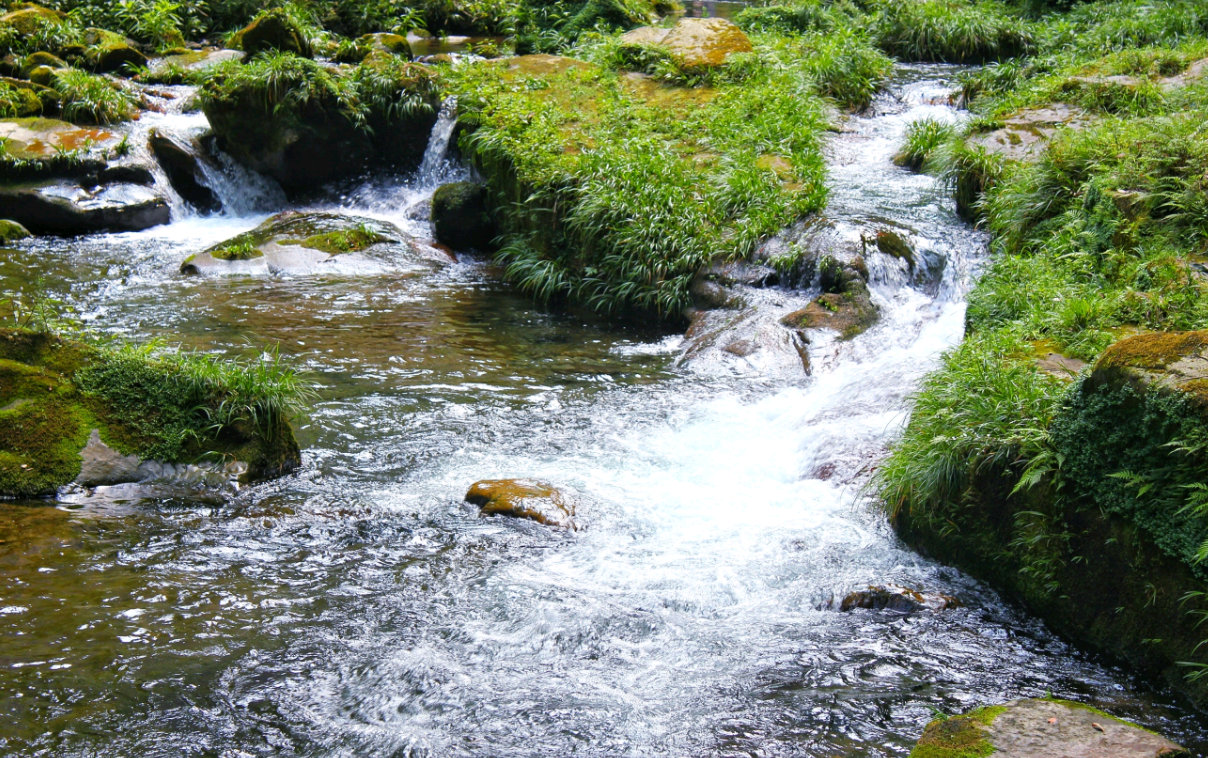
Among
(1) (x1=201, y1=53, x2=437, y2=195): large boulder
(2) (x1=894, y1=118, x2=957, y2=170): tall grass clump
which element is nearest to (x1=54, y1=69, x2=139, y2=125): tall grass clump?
(1) (x1=201, y1=53, x2=437, y2=195): large boulder

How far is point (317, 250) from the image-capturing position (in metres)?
12.2

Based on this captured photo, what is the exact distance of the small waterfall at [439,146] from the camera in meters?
14.2

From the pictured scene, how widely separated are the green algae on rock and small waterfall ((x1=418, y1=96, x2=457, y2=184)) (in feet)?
27.1

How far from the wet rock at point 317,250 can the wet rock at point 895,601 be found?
27.7 ft

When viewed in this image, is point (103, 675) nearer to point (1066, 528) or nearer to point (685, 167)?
point (1066, 528)

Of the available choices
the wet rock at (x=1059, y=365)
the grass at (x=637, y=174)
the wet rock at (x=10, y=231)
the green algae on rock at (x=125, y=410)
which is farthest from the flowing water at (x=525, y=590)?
the wet rock at (x=10, y=231)

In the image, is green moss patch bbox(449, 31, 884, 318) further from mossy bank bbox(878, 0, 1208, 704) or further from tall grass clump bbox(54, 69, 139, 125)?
tall grass clump bbox(54, 69, 139, 125)

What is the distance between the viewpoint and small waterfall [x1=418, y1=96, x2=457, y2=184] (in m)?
14.2

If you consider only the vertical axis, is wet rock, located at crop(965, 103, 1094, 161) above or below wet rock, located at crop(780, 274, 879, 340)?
above

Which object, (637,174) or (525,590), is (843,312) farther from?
(525,590)

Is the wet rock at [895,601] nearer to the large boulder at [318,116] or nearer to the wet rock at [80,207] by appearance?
the large boulder at [318,116]

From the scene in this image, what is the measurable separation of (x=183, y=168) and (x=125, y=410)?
9435 millimetres

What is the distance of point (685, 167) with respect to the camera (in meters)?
11.6

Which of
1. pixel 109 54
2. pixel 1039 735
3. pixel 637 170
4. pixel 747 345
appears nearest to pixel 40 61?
pixel 109 54
